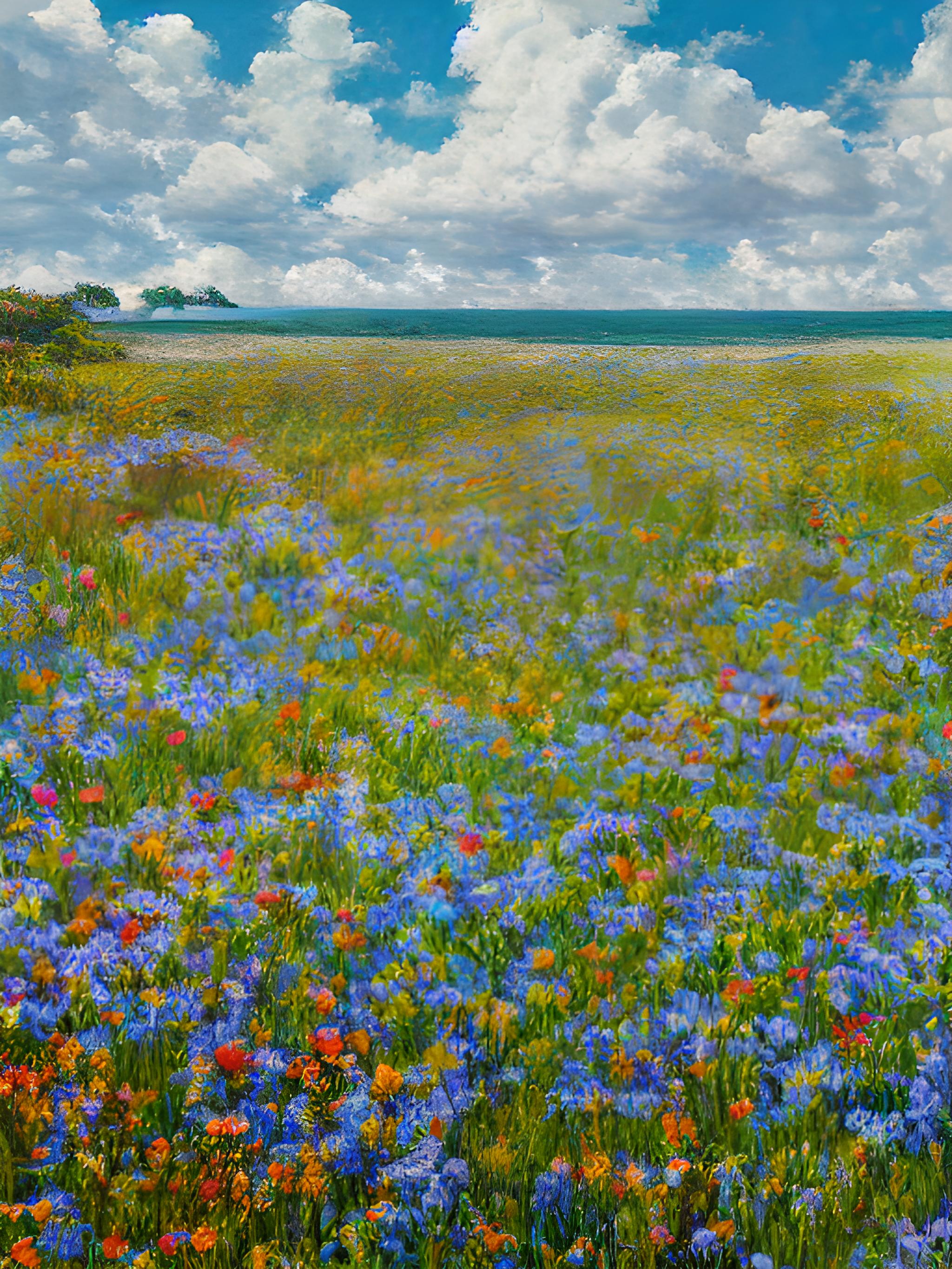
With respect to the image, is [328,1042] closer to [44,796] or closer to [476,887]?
[476,887]

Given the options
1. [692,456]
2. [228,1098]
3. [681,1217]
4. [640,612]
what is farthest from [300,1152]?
[692,456]

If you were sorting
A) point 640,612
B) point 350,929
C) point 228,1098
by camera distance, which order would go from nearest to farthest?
point 228,1098 < point 350,929 < point 640,612

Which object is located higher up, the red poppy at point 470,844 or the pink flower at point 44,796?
→ the pink flower at point 44,796

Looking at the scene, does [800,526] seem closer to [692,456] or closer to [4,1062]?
[692,456]

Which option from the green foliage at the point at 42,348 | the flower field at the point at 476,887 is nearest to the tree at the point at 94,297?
the green foliage at the point at 42,348

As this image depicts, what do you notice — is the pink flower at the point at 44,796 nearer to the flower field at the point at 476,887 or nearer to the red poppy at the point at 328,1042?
the flower field at the point at 476,887

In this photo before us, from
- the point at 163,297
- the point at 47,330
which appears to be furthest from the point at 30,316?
the point at 163,297

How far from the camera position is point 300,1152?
2422mm

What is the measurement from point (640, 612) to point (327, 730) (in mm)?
2703

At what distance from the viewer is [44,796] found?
3877 mm

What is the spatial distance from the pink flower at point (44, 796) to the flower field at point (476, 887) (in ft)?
0.15

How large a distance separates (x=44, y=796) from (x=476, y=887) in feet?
6.85

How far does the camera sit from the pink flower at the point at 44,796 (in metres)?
3.85

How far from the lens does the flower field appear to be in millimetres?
2330
